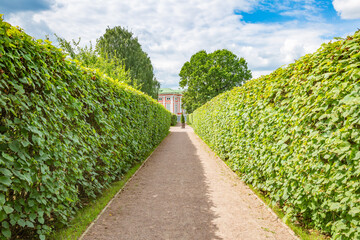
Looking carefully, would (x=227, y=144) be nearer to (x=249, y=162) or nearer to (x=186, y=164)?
(x=186, y=164)

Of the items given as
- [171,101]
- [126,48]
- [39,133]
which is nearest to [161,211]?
[39,133]

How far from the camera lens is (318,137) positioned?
10.1 ft

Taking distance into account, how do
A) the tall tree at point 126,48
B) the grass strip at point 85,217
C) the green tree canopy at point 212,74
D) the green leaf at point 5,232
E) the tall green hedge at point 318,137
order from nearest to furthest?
the green leaf at point 5,232 < the tall green hedge at point 318,137 < the grass strip at point 85,217 < the tall tree at point 126,48 < the green tree canopy at point 212,74

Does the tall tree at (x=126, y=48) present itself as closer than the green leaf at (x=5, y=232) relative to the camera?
No

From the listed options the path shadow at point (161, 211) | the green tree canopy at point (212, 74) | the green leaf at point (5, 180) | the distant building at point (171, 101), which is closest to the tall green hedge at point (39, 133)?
the green leaf at point (5, 180)

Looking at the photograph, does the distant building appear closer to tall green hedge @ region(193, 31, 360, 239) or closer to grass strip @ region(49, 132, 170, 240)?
grass strip @ region(49, 132, 170, 240)

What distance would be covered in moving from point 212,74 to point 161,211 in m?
34.8

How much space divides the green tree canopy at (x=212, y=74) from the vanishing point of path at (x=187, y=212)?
3171 centimetres

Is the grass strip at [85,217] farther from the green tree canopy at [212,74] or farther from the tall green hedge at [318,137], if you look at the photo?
the green tree canopy at [212,74]

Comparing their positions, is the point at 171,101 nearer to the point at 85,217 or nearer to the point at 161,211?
the point at 161,211

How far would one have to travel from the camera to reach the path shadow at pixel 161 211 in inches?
144

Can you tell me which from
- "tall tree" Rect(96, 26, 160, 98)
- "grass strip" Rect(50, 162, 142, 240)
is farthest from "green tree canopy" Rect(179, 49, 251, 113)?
"grass strip" Rect(50, 162, 142, 240)

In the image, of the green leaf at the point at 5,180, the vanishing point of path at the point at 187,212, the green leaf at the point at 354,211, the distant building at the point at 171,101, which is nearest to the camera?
the green leaf at the point at 5,180

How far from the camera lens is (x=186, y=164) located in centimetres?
904
